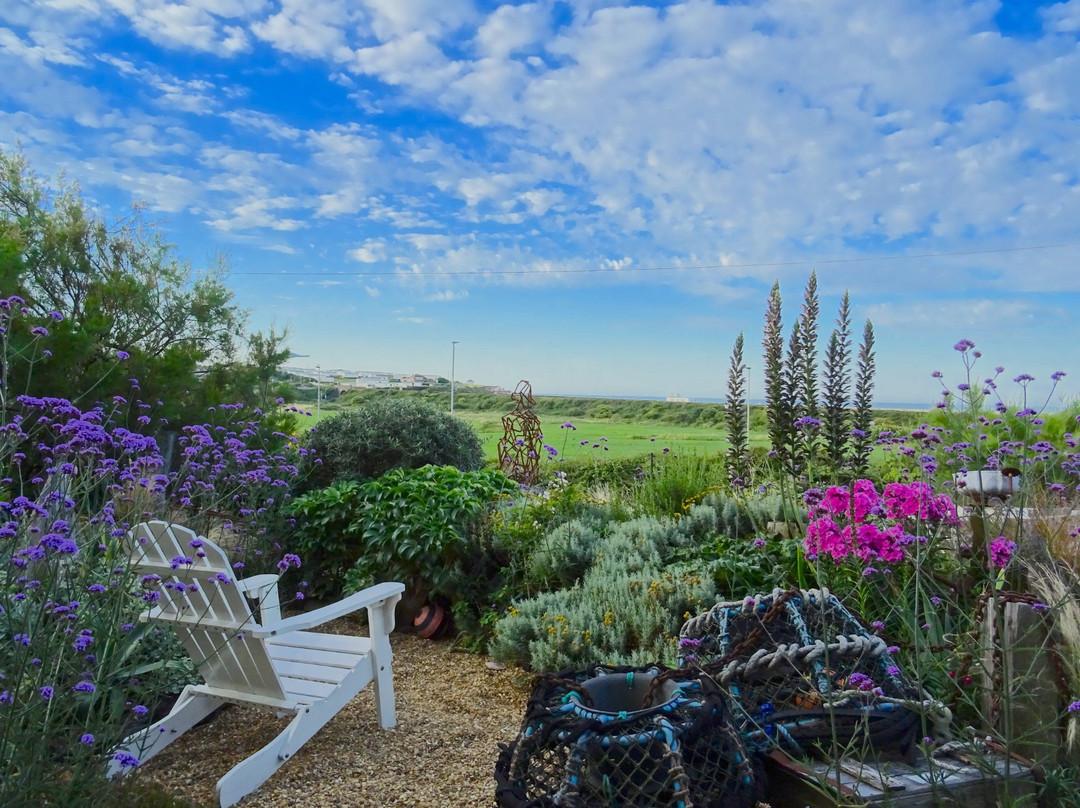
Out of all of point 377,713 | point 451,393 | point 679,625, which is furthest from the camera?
point 451,393

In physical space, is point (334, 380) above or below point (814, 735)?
above

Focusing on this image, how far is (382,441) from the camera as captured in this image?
6984mm

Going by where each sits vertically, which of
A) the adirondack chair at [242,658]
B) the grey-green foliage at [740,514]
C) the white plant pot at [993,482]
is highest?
the white plant pot at [993,482]

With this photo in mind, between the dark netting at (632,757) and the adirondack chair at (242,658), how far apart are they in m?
1.31

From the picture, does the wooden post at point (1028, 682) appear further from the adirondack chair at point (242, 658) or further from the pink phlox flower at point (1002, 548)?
the adirondack chair at point (242, 658)

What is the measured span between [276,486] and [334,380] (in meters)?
8.44

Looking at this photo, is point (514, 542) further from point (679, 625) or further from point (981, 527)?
point (981, 527)

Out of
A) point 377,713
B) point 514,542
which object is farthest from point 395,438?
point 377,713

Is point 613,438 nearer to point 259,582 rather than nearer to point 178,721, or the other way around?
point 259,582

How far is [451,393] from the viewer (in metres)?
15.8

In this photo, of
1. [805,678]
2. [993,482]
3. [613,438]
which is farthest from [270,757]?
[613,438]

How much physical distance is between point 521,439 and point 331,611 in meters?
4.65

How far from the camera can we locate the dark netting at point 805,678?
198 cm

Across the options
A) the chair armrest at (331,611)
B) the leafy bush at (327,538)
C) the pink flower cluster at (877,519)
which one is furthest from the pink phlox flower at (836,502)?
the leafy bush at (327,538)
